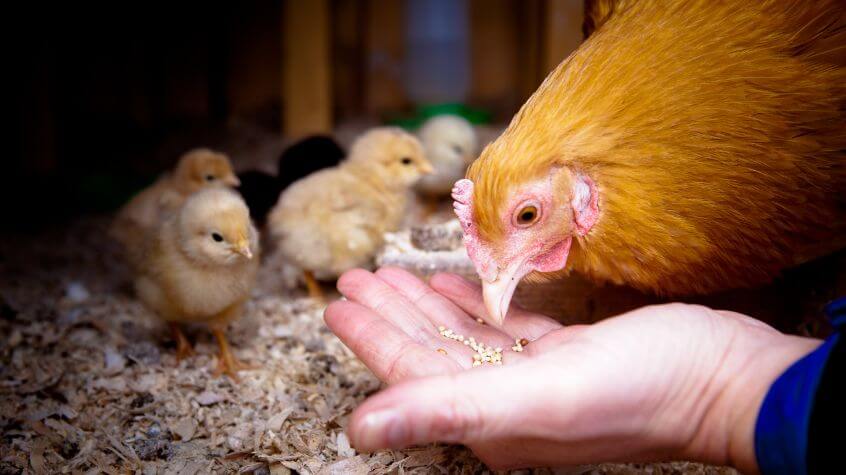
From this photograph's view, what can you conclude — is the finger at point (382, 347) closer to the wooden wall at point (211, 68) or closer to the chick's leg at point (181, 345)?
the chick's leg at point (181, 345)

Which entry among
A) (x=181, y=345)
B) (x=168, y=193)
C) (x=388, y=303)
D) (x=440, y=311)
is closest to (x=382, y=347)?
(x=388, y=303)

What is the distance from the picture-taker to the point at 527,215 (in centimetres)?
174

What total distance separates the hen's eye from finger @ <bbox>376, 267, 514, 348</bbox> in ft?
1.46

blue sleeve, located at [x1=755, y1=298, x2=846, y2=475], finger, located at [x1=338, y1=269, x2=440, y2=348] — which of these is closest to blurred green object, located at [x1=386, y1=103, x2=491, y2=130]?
finger, located at [x1=338, y1=269, x2=440, y2=348]

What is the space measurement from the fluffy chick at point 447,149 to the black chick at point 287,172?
1.90ft

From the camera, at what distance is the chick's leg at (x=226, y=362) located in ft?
8.17

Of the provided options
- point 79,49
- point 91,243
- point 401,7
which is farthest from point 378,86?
point 91,243

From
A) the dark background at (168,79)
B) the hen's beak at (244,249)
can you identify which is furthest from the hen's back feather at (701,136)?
the dark background at (168,79)

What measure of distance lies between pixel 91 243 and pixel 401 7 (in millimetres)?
3272

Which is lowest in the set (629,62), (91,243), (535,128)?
(91,243)

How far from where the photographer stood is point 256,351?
2721 millimetres

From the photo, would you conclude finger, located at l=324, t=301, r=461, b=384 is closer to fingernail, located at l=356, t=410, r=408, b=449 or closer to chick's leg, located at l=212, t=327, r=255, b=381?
fingernail, located at l=356, t=410, r=408, b=449

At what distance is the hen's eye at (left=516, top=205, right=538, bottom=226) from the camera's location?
172 cm

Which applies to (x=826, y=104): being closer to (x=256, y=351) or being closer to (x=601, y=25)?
(x=601, y=25)
